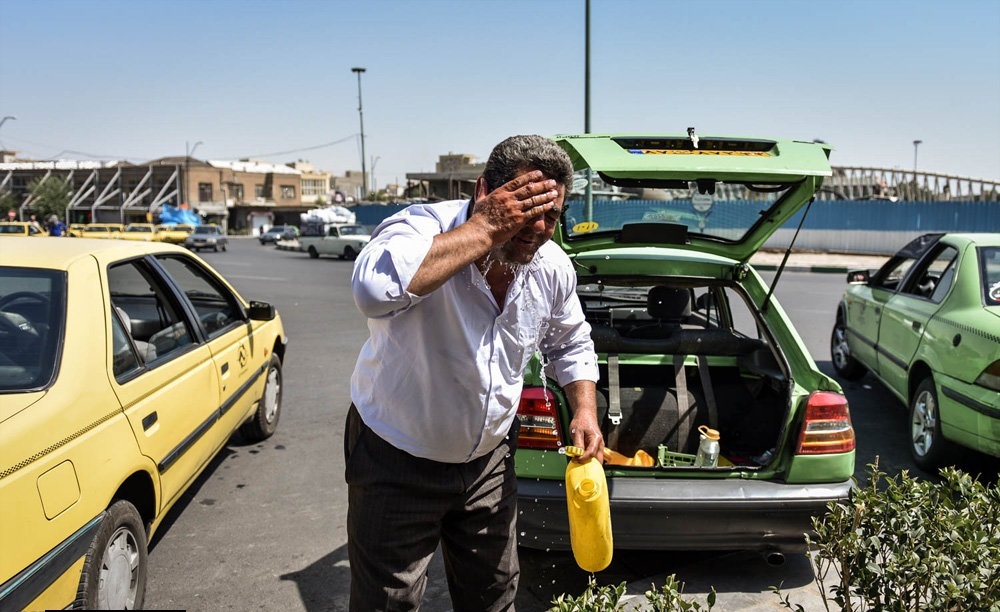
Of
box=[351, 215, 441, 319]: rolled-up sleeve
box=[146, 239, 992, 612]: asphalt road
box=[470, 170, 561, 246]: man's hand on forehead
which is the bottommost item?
box=[146, 239, 992, 612]: asphalt road

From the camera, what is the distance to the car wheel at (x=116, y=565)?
2.55 metres

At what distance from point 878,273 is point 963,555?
18.0ft

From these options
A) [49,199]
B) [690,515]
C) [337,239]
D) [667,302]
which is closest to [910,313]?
[667,302]

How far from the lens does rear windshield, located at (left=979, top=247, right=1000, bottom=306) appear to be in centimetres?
466

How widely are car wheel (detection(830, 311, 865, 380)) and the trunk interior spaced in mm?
3461

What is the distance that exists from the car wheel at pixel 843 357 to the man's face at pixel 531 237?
6266mm

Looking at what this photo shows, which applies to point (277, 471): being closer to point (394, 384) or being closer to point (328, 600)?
point (328, 600)

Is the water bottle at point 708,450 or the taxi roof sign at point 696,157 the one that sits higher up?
the taxi roof sign at point 696,157

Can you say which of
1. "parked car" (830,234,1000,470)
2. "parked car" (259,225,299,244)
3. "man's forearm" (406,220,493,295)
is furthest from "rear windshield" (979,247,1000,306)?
"parked car" (259,225,299,244)

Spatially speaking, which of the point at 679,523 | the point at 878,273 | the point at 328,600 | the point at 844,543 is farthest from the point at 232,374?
the point at 878,273

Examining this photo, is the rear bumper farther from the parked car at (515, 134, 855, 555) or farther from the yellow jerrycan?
the yellow jerrycan

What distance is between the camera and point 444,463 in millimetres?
2072

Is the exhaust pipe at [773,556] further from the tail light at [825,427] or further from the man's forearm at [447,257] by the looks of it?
the man's forearm at [447,257]

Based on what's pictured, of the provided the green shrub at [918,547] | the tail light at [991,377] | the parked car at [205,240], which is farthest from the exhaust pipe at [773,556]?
the parked car at [205,240]
